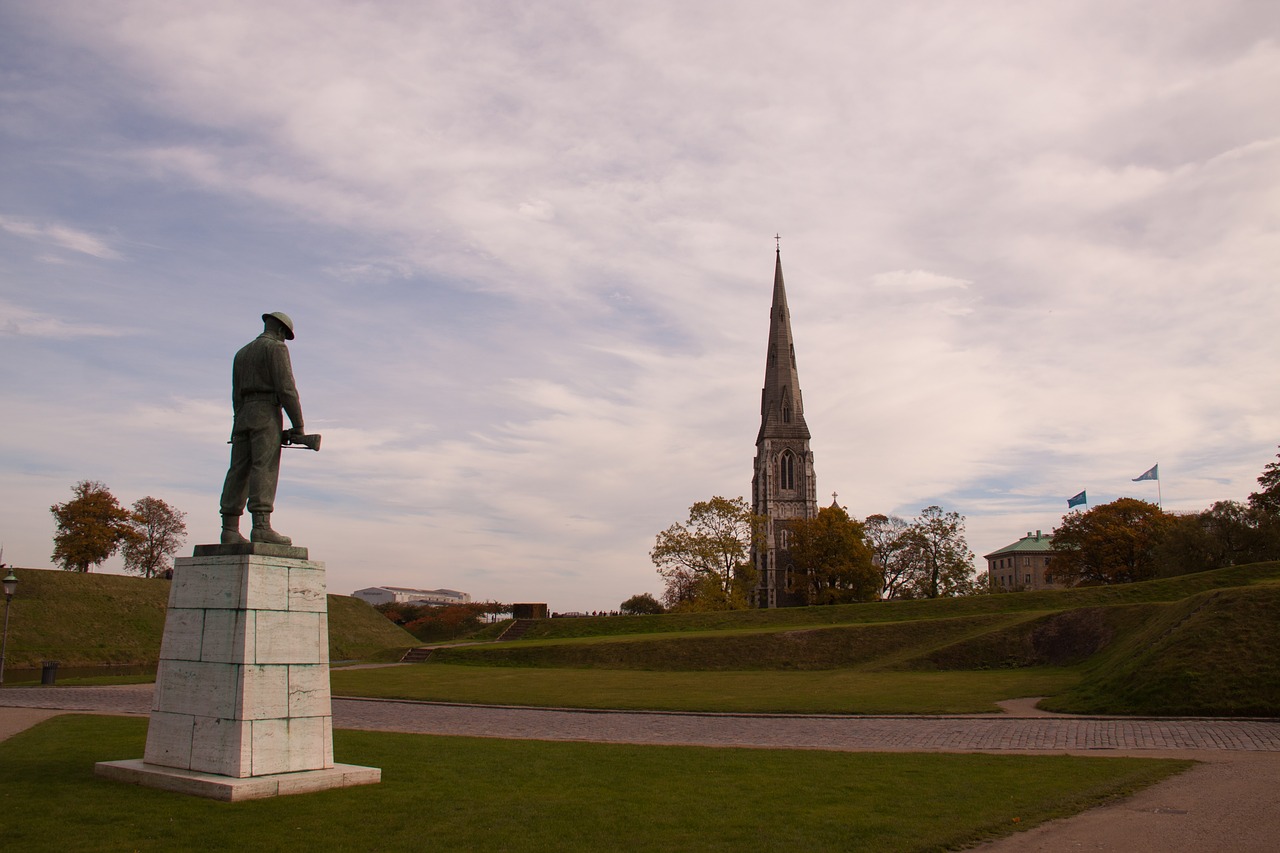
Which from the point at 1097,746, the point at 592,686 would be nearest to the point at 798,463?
the point at 592,686

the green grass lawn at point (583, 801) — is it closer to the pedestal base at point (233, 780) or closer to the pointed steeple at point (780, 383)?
the pedestal base at point (233, 780)

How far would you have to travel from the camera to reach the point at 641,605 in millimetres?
124125

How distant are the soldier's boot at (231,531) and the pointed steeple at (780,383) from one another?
110115mm

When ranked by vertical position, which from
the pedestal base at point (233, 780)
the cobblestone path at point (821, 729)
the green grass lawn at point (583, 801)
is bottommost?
the cobblestone path at point (821, 729)

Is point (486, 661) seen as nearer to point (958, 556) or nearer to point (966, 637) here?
point (966, 637)

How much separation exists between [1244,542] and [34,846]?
63.6 metres

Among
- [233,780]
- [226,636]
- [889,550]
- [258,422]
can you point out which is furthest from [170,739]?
[889,550]

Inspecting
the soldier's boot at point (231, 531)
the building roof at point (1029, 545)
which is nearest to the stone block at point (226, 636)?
the soldier's boot at point (231, 531)

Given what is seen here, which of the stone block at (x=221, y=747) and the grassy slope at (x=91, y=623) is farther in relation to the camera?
the grassy slope at (x=91, y=623)

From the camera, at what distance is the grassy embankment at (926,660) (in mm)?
22484

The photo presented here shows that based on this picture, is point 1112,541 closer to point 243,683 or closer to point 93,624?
point 93,624

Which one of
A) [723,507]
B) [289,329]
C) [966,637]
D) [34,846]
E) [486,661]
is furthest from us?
[723,507]

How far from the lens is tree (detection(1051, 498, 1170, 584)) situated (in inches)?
2859

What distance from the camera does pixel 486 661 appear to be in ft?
142
